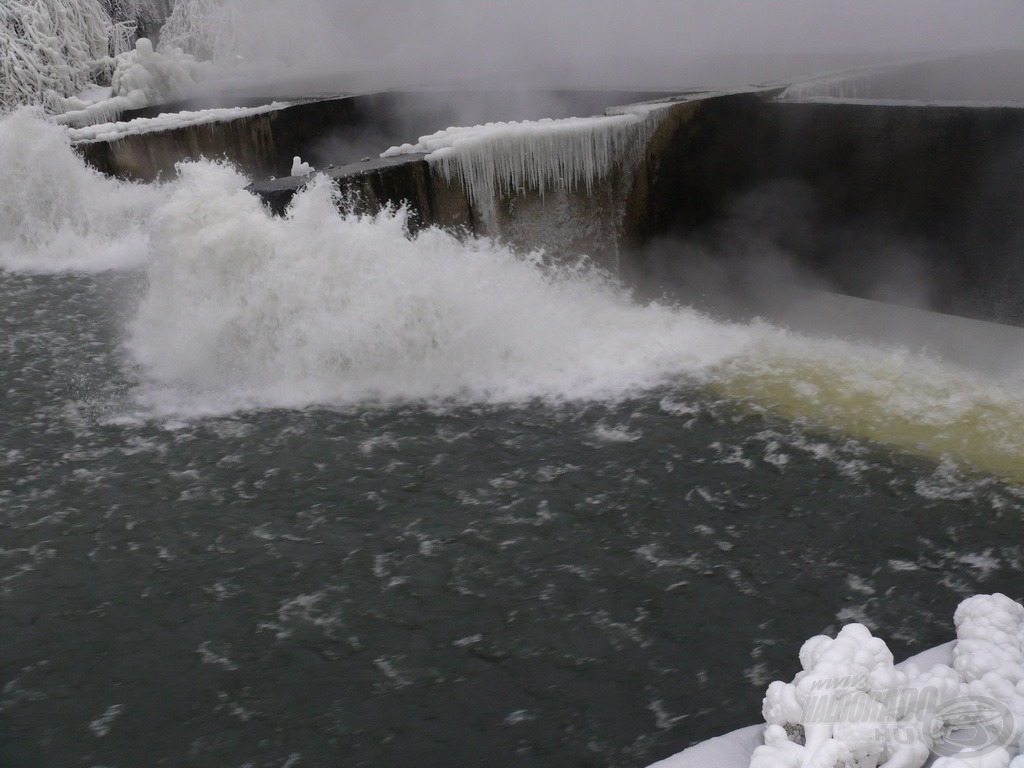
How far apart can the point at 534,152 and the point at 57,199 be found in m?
7.52

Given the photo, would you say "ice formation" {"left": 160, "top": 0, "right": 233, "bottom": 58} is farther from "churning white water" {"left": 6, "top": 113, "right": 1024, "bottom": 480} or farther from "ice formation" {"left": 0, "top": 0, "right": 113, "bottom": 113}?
"churning white water" {"left": 6, "top": 113, "right": 1024, "bottom": 480}

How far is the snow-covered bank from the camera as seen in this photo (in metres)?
2.40

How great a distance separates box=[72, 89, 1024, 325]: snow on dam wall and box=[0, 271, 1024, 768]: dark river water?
220 cm

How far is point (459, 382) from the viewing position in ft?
22.3

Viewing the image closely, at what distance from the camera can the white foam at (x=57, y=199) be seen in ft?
38.9

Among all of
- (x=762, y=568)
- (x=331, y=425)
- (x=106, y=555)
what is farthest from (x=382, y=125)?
(x=762, y=568)

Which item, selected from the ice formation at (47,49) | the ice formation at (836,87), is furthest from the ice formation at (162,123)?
the ice formation at (836,87)

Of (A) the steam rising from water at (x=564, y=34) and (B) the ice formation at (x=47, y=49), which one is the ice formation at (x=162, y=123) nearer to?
(A) the steam rising from water at (x=564, y=34)

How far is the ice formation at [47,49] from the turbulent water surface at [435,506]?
41.3 feet

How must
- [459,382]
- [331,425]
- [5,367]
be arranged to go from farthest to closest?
[5,367], [459,382], [331,425]

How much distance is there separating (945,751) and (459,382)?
4.76 m

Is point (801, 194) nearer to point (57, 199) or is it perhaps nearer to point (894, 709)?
point (894, 709)

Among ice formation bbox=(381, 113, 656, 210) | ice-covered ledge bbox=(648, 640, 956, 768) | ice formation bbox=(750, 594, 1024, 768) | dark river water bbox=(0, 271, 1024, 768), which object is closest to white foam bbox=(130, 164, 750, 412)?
dark river water bbox=(0, 271, 1024, 768)

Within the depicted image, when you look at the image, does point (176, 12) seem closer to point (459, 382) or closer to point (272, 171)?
point (272, 171)
